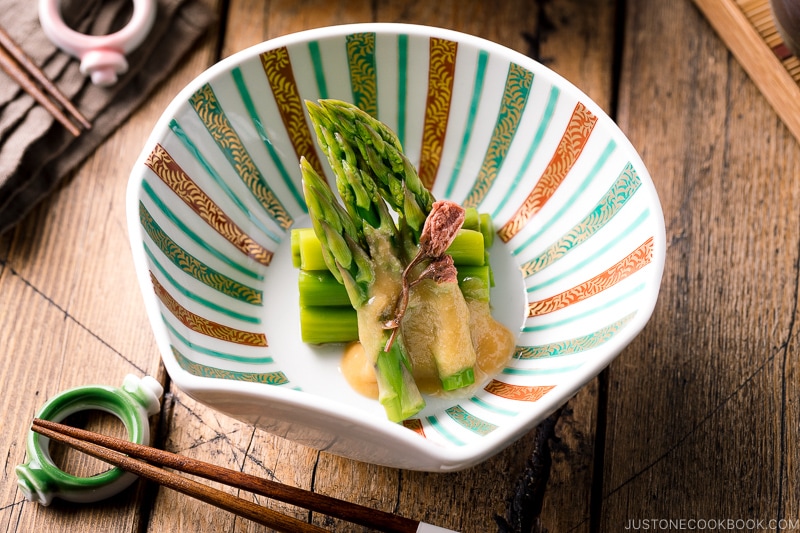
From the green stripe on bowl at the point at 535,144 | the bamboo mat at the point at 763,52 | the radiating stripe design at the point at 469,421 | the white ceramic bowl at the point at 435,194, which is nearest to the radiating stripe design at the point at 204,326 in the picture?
the white ceramic bowl at the point at 435,194

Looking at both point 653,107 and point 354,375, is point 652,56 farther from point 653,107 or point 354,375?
point 354,375

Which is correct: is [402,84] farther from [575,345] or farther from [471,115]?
[575,345]

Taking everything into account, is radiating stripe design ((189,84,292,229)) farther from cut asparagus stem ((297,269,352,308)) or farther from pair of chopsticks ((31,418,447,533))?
pair of chopsticks ((31,418,447,533))

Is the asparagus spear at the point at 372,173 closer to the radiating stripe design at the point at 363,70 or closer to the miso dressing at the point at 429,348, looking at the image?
the miso dressing at the point at 429,348

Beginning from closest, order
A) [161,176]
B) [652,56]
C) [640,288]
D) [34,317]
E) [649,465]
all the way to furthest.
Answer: [640,288] → [161,176] → [649,465] → [34,317] → [652,56]

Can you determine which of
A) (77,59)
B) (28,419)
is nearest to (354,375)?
(28,419)

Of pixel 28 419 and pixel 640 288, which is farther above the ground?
pixel 640 288

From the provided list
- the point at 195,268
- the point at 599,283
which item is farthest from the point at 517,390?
the point at 195,268
